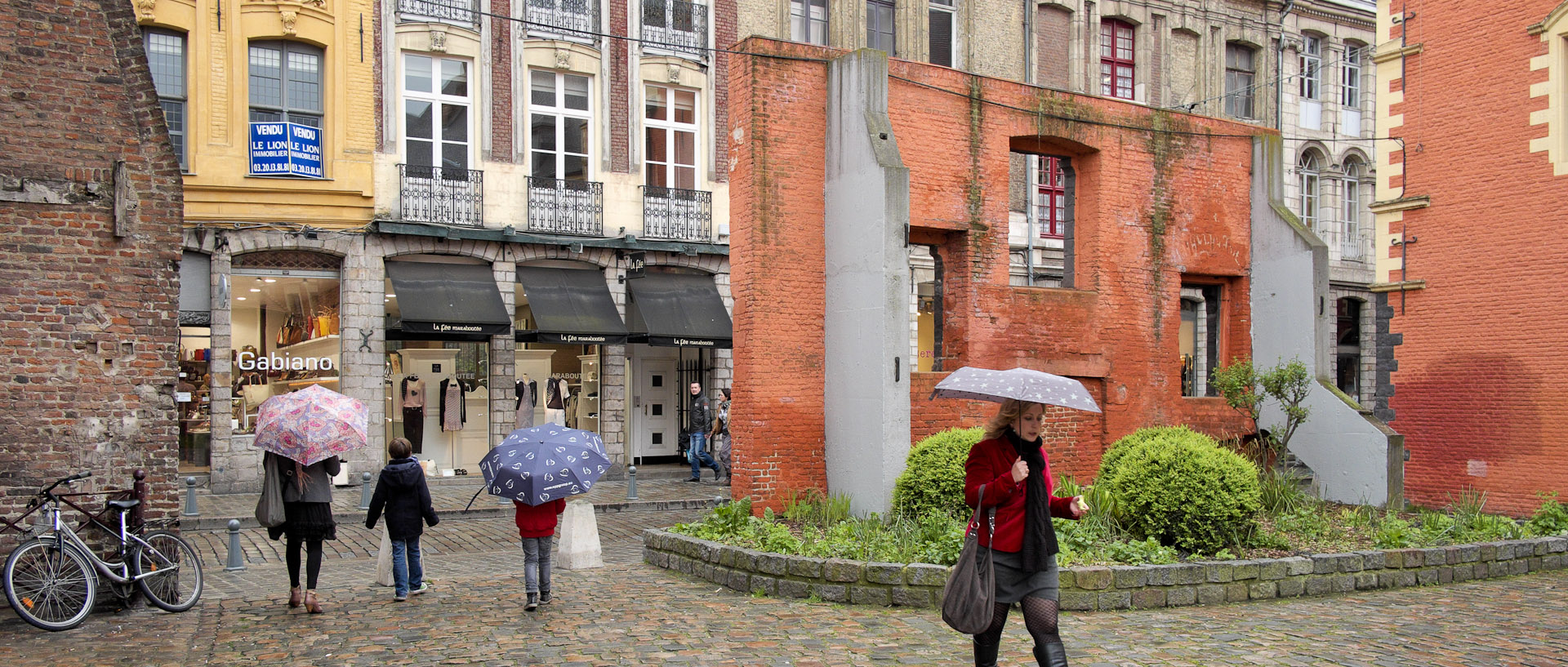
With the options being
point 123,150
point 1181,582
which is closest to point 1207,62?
point 1181,582

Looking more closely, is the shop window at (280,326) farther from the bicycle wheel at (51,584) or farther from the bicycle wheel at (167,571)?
the bicycle wheel at (51,584)

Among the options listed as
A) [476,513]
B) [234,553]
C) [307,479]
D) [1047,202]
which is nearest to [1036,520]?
[307,479]

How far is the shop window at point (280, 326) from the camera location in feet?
65.7

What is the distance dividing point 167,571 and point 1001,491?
6.71m

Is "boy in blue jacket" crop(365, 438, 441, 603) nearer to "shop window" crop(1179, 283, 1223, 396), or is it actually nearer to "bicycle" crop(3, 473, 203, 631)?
"bicycle" crop(3, 473, 203, 631)

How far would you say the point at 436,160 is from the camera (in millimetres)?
21281

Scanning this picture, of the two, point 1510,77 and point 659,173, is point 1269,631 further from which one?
point 659,173

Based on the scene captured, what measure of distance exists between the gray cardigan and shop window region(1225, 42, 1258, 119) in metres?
25.7

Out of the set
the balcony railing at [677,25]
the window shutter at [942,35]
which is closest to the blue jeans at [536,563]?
the balcony railing at [677,25]

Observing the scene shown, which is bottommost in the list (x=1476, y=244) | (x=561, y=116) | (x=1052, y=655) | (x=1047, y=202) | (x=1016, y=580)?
(x=1052, y=655)

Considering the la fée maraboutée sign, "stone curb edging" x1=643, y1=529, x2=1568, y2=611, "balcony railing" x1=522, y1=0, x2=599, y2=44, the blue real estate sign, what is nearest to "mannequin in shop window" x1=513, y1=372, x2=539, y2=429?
the la fée maraboutée sign

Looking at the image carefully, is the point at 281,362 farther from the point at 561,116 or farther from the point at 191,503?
the point at 561,116

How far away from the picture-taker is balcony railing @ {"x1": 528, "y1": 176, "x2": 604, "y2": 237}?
22.0m

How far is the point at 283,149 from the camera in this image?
19.8 m
